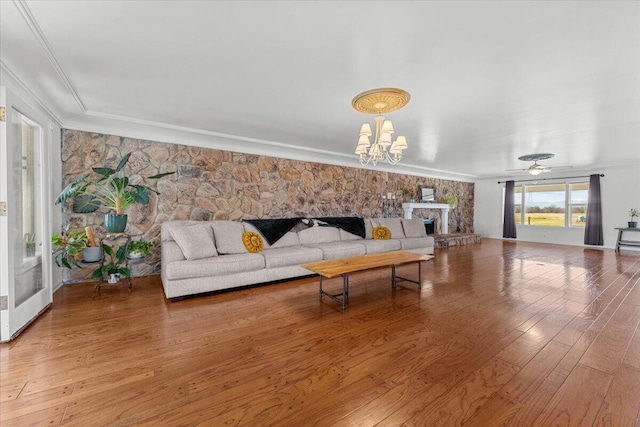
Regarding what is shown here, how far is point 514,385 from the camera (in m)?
1.62

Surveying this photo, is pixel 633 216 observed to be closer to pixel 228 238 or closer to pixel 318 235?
pixel 318 235

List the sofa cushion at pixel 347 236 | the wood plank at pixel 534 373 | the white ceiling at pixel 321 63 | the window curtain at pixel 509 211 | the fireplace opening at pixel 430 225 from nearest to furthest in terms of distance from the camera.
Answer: the wood plank at pixel 534 373, the white ceiling at pixel 321 63, the sofa cushion at pixel 347 236, the fireplace opening at pixel 430 225, the window curtain at pixel 509 211

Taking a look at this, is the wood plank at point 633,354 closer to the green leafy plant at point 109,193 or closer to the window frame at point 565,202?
the green leafy plant at point 109,193

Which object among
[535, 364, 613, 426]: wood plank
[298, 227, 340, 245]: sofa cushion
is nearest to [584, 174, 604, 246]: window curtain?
[298, 227, 340, 245]: sofa cushion

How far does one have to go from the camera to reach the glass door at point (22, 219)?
83.6 inches

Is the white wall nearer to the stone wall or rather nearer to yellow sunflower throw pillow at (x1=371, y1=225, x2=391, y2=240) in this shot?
the stone wall

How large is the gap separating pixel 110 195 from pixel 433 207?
8.13 m

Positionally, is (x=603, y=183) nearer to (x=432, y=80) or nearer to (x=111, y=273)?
(x=432, y=80)

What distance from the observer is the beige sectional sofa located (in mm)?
3166

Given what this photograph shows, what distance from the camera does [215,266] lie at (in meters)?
3.30

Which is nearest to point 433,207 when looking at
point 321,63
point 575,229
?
point 575,229

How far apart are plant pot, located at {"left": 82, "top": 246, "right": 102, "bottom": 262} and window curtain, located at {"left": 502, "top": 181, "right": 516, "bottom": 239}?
1113 centimetres

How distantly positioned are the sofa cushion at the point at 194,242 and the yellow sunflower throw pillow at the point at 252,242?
486 mm

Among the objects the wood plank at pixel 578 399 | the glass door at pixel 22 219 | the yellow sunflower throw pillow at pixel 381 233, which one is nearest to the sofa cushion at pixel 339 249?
the yellow sunflower throw pillow at pixel 381 233
